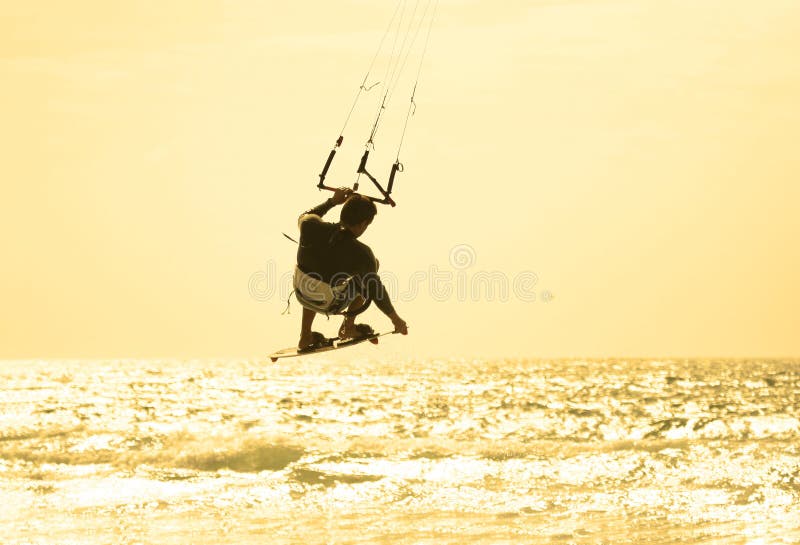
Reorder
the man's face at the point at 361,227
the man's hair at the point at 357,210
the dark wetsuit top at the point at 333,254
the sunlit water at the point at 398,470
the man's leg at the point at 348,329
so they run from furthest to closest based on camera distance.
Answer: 1. the sunlit water at the point at 398,470
2. the man's leg at the point at 348,329
3. the dark wetsuit top at the point at 333,254
4. the man's face at the point at 361,227
5. the man's hair at the point at 357,210

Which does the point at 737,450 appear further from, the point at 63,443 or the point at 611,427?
the point at 63,443

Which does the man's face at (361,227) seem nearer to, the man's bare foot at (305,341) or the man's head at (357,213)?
the man's head at (357,213)

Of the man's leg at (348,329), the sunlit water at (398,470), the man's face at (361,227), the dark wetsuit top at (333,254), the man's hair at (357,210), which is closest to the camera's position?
the man's hair at (357,210)

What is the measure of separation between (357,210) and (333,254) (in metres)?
0.71

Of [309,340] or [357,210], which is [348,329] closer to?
[309,340]

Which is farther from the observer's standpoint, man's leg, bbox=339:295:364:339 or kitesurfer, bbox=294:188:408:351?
man's leg, bbox=339:295:364:339

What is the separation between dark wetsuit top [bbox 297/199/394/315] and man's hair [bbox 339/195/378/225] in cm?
24

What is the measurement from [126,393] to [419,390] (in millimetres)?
20777

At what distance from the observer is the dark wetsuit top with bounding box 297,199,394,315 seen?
582 inches

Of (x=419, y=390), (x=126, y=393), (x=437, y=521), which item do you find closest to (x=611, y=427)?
(x=437, y=521)

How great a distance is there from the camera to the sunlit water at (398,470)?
91.7ft

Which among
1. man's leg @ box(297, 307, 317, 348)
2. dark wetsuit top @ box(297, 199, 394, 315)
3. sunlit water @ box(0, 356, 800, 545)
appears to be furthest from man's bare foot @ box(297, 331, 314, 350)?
sunlit water @ box(0, 356, 800, 545)

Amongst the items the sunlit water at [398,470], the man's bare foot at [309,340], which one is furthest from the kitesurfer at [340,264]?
the sunlit water at [398,470]

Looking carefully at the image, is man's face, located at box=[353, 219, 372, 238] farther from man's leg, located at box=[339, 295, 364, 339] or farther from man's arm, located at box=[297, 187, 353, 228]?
man's leg, located at box=[339, 295, 364, 339]
